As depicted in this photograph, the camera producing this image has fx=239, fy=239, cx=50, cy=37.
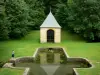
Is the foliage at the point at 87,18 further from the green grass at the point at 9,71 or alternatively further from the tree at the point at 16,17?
the green grass at the point at 9,71

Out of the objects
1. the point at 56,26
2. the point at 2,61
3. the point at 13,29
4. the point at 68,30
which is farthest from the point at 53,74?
the point at 68,30

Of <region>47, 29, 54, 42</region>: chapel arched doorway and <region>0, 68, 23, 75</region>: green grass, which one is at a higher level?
<region>47, 29, 54, 42</region>: chapel arched doorway

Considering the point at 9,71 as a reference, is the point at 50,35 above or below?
above

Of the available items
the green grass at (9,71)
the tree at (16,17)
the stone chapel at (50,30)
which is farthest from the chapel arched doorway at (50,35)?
the green grass at (9,71)

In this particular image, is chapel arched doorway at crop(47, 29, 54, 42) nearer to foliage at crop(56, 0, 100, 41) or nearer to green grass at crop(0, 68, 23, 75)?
foliage at crop(56, 0, 100, 41)

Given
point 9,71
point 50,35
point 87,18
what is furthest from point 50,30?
point 9,71

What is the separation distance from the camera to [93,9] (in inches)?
1435

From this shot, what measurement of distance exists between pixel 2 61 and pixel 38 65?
351 cm

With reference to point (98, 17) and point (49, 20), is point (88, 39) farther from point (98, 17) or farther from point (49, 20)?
point (49, 20)

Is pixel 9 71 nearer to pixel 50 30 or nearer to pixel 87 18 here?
pixel 50 30

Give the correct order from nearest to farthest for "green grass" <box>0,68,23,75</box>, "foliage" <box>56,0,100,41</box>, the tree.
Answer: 1. "green grass" <box>0,68,23,75</box>
2. "foliage" <box>56,0,100,41</box>
3. the tree

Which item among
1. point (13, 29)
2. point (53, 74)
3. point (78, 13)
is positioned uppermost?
point (78, 13)

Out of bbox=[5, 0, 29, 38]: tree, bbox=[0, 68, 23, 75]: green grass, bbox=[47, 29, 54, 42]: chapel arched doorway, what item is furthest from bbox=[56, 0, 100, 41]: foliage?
bbox=[0, 68, 23, 75]: green grass

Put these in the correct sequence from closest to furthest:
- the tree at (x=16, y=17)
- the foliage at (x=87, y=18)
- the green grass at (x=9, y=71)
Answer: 1. the green grass at (x=9, y=71)
2. the foliage at (x=87, y=18)
3. the tree at (x=16, y=17)
